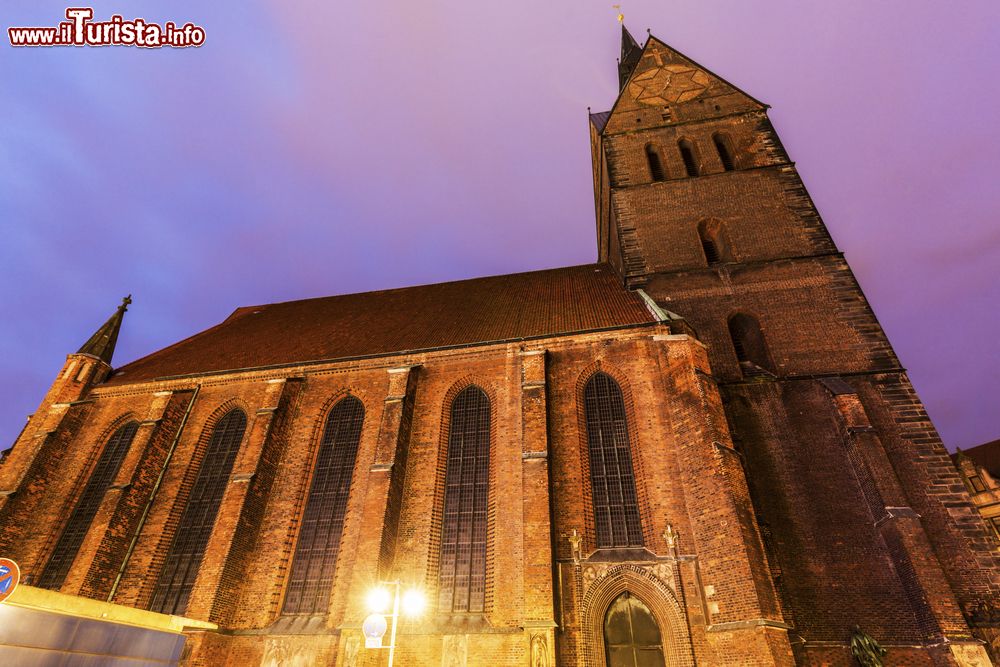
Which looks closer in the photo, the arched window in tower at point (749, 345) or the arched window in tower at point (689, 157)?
the arched window in tower at point (749, 345)

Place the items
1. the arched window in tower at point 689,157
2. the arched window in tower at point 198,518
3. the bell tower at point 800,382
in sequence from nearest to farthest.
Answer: the bell tower at point 800,382, the arched window in tower at point 198,518, the arched window in tower at point 689,157

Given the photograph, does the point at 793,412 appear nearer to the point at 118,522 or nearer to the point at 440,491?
the point at 440,491

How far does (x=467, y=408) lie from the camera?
1441cm

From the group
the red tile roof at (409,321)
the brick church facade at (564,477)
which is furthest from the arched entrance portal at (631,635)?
the red tile roof at (409,321)

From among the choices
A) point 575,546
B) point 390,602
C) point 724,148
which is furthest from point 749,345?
point 390,602

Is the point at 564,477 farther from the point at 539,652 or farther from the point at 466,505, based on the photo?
the point at 539,652

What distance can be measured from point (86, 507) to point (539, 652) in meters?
14.1

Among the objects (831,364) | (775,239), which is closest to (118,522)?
(831,364)

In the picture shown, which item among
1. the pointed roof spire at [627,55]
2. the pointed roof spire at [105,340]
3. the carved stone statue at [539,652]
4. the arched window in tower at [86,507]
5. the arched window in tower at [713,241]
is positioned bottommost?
the carved stone statue at [539,652]

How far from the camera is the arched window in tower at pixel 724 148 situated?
65.7ft

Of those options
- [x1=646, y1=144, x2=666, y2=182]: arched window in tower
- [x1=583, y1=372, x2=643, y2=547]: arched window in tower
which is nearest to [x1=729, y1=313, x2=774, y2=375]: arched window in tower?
[x1=583, y1=372, x2=643, y2=547]: arched window in tower

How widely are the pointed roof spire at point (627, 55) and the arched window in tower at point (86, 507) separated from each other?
2798cm

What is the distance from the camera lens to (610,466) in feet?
41.2

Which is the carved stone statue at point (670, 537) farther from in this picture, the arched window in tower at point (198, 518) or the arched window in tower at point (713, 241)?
the arched window in tower at point (198, 518)
